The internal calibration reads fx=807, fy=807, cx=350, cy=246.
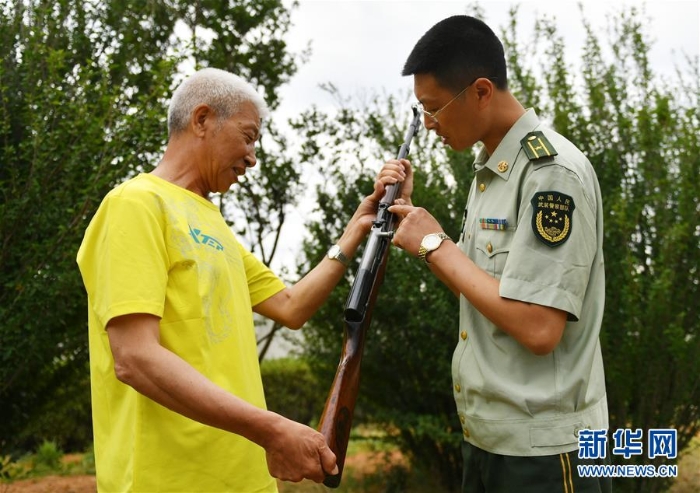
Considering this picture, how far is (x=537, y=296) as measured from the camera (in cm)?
234

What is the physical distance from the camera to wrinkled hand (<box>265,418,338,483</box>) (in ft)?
7.23

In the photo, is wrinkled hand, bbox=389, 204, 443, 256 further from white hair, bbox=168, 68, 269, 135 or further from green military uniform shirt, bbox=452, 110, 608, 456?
white hair, bbox=168, 68, 269, 135

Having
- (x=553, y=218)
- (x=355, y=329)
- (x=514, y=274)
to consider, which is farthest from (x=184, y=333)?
(x=553, y=218)

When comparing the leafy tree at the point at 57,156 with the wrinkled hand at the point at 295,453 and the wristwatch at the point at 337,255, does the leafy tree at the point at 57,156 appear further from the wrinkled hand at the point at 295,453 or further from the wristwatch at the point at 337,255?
the wrinkled hand at the point at 295,453

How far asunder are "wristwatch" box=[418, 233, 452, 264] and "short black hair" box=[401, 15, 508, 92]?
50 cm

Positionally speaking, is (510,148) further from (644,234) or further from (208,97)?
(644,234)

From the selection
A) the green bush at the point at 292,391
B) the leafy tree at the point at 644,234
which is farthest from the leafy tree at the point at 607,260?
the green bush at the point at 292,391

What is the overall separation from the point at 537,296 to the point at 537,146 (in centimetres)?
50

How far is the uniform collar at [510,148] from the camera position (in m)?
2.62

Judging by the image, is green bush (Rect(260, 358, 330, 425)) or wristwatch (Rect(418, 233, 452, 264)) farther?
green bush (Rect(260, 358, 330, 425))

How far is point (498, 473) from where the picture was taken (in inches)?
98.9

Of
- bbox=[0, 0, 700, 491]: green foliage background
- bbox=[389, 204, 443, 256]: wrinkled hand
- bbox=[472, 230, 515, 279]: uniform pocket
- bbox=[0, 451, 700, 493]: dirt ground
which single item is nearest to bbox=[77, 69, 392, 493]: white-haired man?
bbox=[389, 204, 443, 256]: wrinkled hand

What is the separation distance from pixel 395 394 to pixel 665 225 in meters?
2.66

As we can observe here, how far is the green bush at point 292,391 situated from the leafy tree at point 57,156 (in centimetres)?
278
